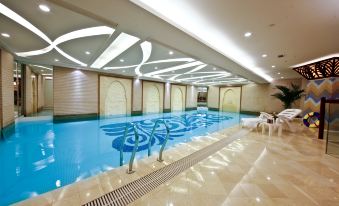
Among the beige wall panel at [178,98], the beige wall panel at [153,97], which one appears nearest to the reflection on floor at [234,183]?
the beige wall panel at [153,97]

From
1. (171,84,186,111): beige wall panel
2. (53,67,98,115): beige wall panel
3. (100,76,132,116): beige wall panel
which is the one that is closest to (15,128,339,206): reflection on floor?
(53,67,98,115): beige wall panel

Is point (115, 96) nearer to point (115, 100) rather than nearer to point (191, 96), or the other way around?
point (115, 100)

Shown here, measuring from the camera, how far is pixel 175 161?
2908 mm

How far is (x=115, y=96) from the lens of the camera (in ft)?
34.1

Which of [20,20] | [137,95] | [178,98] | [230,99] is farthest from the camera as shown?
[230,99]

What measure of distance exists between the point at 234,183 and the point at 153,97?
37.1ft

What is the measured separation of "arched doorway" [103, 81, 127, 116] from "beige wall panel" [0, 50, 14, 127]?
14.9 ft

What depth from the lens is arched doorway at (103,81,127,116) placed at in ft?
32.9

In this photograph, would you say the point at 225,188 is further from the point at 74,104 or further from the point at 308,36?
the point at 74,104

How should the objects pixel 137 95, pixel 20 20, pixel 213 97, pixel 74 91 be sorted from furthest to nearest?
pixel 213 97 < pixel 137 95 < pixel 74 91 < pixel 20 20

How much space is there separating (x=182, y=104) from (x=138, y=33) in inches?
513

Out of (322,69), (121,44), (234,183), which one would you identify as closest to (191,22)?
(121,44)

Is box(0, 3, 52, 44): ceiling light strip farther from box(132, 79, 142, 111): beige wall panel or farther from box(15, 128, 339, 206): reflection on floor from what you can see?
box(132, 79, 142, 111): beige wall panel

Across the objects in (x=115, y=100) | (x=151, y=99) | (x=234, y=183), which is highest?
(x=151, y=99)
